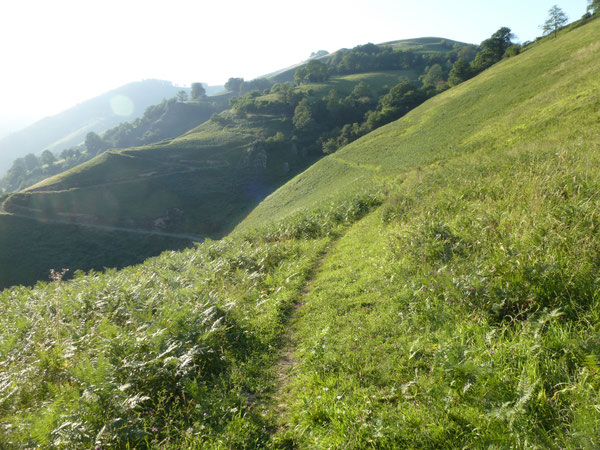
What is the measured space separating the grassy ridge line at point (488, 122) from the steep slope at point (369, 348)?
16325mm

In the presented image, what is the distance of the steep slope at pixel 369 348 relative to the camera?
328 centimetres

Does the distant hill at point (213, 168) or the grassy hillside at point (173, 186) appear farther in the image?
the distant hill at point (213, 168)

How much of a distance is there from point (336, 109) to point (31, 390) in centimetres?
12348

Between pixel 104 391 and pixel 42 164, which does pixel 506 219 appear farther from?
pixel 42 164

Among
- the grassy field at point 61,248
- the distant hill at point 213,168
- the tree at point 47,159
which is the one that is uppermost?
the tree at point 47,159

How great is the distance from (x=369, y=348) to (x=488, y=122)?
35587 millimetres

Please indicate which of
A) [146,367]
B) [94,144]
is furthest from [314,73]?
[146,367]

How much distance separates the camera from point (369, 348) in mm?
5035

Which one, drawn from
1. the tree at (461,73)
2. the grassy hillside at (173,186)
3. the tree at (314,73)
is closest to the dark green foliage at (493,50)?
the tree at (461,73)

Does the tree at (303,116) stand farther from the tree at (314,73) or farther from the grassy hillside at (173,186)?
the tree at (314,73)

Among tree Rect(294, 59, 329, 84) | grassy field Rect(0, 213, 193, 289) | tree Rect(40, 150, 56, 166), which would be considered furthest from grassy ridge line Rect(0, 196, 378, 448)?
tree Rect(40, 150, 56, 166)

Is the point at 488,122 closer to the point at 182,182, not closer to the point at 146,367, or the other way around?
the point at 146,367

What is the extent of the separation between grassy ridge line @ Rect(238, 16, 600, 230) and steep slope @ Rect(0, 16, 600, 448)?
16.3 m

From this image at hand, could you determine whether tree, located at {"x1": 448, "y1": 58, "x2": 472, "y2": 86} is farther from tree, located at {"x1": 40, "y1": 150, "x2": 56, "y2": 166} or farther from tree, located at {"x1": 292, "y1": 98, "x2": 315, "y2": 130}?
tree, located at {"x1": 40, "y1": 150, "x2": 56, "y2": 166}
